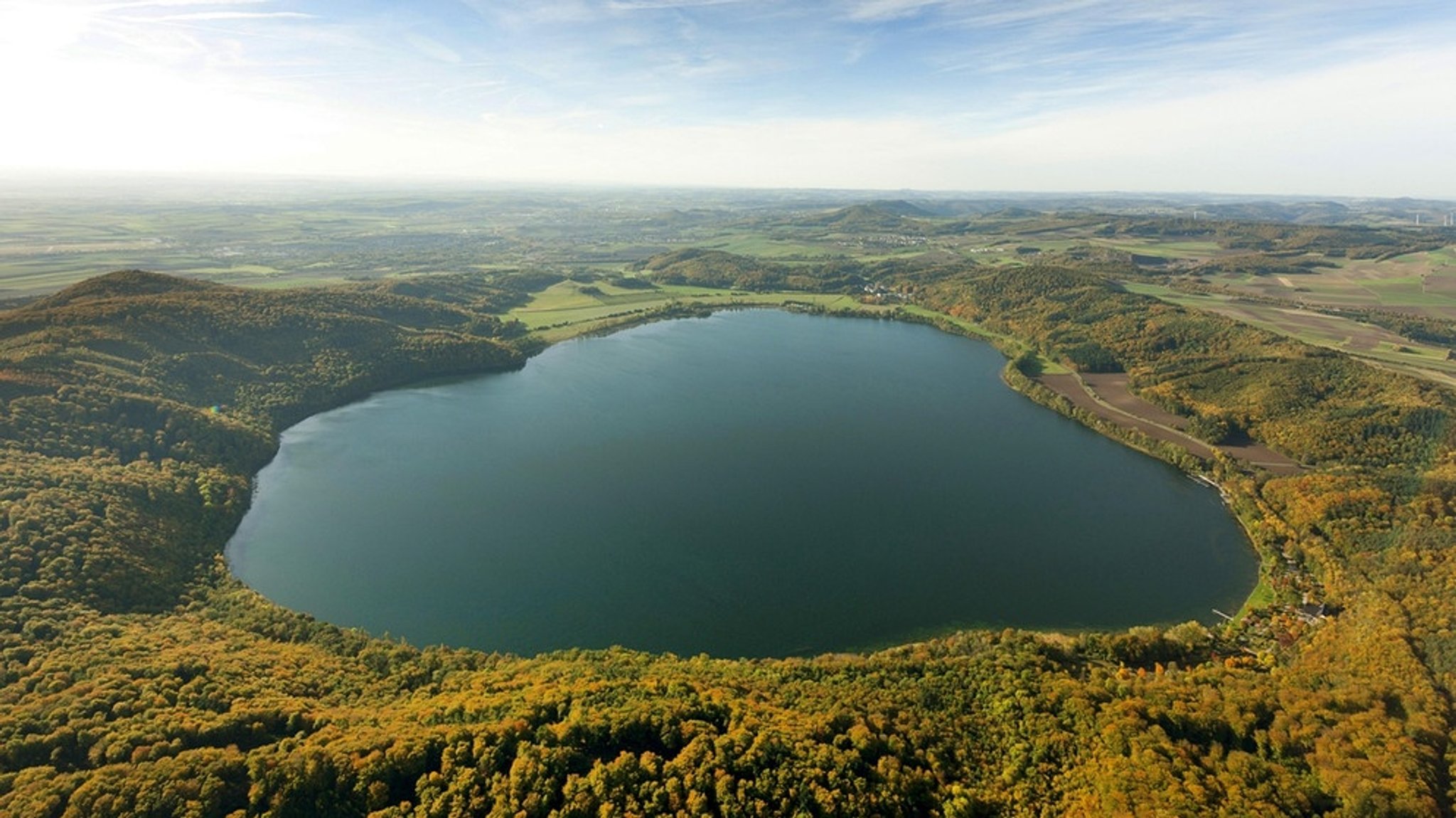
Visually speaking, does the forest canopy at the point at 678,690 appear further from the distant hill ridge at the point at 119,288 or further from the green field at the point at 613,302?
the green field at the point at 613,302

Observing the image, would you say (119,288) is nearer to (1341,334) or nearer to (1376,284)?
(1341,334)

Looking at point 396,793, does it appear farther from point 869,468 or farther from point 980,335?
point 980,335

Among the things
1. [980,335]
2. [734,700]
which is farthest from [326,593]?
[980,335]

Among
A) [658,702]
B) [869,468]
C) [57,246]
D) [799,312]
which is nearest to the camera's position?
[658,702]

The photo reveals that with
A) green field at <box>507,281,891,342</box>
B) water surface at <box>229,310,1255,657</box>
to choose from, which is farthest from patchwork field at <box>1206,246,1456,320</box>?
water surface at <box>229,310,1255,657</box>

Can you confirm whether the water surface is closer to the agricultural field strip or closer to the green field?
the green field

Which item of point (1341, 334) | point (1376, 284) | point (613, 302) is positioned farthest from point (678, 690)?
point (1376, 284)
